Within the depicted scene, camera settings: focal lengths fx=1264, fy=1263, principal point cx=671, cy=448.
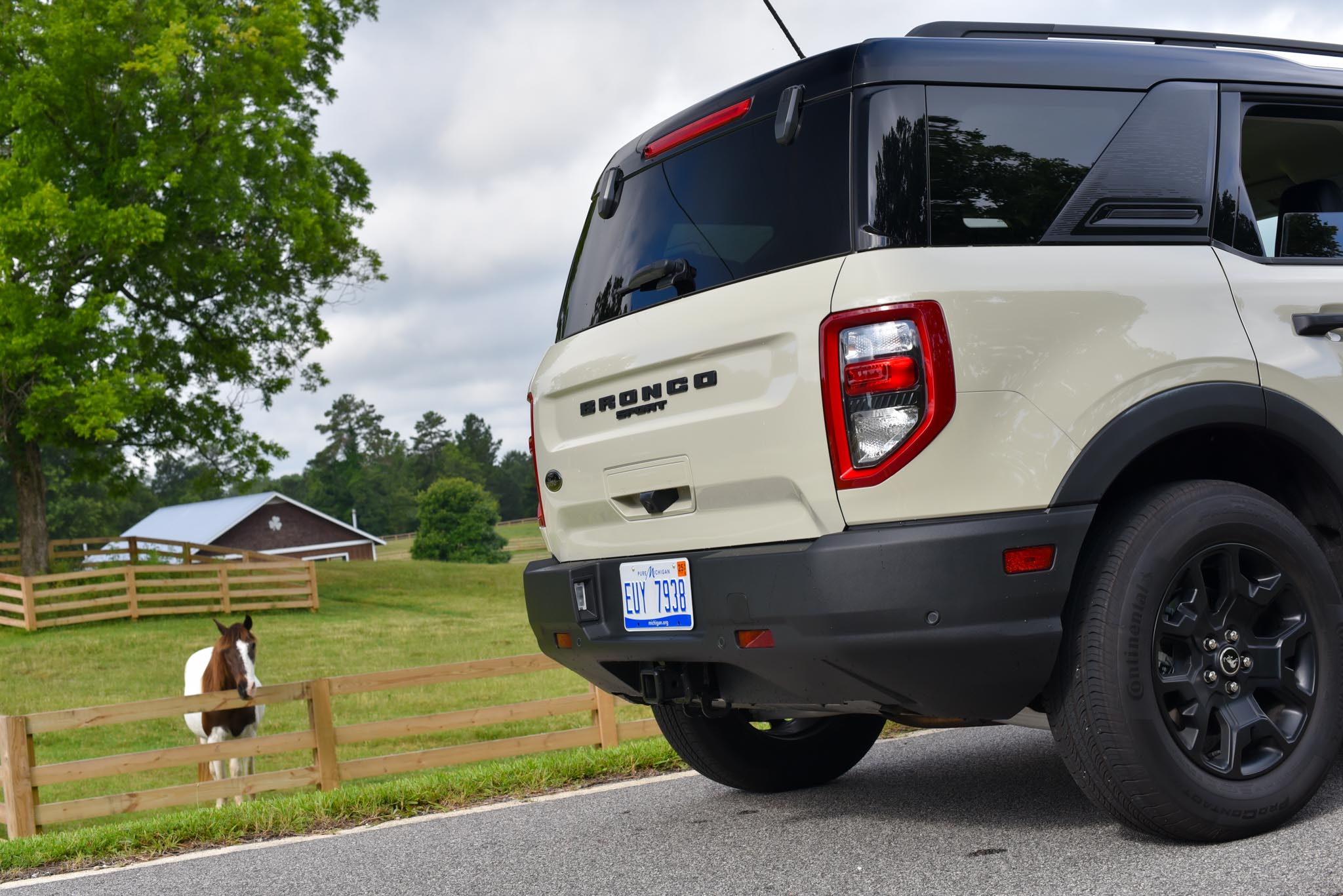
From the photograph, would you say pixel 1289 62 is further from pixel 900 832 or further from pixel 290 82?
pixel 290 82

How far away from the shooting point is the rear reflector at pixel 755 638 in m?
3.71

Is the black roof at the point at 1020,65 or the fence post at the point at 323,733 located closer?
the black roof at the point at 1020,65

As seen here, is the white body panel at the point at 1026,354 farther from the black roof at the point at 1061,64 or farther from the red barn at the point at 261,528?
the red barn at the point at 261,528

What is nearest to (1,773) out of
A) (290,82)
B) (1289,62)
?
(1289,62)

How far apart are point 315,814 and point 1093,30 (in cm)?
471

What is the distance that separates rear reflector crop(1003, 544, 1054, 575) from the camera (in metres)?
3.48

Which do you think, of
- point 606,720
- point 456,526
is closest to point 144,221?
point 606,720

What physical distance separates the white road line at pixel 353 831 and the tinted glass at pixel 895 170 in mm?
3443

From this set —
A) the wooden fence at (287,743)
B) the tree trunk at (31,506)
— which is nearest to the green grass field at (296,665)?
the wooden fence at (287,743)

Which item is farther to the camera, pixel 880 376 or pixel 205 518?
pixel 205 518

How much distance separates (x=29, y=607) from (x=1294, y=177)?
79.1ft

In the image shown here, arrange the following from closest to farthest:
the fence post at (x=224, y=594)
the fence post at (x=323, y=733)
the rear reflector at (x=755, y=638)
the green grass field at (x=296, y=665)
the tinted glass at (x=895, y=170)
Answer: the tinted glass at (x=895, y=170) < the rear reflector at (x=755, y=638) < the fence post at (x=323, y=733) < the green grass field at (x=296, y=665) < the fence post at (x=224, y=594)

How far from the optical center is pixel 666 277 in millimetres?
4277

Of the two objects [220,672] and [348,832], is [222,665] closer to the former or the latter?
[220,672]
